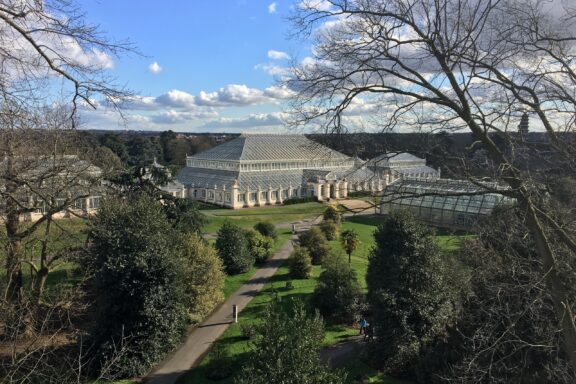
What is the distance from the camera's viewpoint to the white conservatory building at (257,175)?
5388 centimetres

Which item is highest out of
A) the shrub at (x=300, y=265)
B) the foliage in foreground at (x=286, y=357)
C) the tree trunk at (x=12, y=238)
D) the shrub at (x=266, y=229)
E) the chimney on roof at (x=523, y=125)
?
the chimney on roof at (x=523, y=125)

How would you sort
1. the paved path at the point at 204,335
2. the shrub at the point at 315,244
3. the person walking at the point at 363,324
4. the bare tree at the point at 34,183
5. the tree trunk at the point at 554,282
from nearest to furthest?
the tree trunk at the point at 554,282, the bare tree at the point at 34,183, the paved path at the point at 204,335, the person walking at the point at 363,324, the shrub at the point at 315,244

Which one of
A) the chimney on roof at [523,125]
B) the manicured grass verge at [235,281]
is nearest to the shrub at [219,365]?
the manicured grass verge at [235,281]

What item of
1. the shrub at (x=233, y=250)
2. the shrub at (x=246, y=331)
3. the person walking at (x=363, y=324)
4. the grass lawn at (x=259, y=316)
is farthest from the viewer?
the shrub at (x=233, y=250)

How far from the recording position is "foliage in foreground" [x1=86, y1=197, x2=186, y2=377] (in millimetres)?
16100

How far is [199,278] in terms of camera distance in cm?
2066

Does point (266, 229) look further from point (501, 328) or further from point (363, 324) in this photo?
point (501, 328)

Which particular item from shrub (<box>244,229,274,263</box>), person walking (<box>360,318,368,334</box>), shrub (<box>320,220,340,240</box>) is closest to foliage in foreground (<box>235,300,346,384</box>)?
person walking (<box>360,318,368,334</box>)

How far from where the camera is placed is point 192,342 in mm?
18641

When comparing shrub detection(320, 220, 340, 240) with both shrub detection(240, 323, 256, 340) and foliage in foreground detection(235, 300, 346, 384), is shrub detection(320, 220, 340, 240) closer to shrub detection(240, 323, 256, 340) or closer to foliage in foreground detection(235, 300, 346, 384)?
shrub detection(240, 323, 256, 340)

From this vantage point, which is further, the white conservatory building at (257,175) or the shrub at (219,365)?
the white conservatory building at (257,175)

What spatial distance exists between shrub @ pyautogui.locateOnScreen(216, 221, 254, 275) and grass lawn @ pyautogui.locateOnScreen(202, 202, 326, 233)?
11641mm

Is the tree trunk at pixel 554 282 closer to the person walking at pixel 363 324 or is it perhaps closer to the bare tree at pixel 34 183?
the bare tree at pixel 34 183

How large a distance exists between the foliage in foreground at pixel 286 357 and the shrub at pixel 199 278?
10056 millimetres
